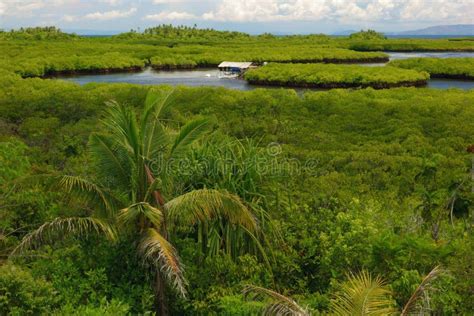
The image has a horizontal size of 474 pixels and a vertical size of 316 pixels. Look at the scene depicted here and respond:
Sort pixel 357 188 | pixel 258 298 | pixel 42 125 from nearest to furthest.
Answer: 1. pixel 258 298
2. pixel 357 188
3. pixel 42 125

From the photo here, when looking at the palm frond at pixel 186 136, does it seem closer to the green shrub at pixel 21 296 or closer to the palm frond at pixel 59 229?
the palm frond at pixel 59 229

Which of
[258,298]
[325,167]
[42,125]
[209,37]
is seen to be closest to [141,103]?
[42,125]

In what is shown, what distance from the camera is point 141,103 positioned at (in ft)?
93.7

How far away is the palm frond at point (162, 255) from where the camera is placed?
7.09 meters

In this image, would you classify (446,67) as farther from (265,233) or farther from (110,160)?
(110,160)

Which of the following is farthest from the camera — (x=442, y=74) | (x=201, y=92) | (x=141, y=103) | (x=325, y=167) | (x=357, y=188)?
(x=442, y=74)

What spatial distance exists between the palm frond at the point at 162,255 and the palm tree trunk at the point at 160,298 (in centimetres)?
80

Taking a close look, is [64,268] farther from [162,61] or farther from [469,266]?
[162,61]

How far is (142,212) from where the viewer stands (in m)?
7.82

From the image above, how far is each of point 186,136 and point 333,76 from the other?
50.7 m

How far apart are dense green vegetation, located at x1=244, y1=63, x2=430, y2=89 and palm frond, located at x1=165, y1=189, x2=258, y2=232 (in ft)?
163

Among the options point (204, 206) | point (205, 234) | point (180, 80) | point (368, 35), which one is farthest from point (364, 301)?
point (368, 35)

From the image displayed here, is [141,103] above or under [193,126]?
under

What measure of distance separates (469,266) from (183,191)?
530cm
